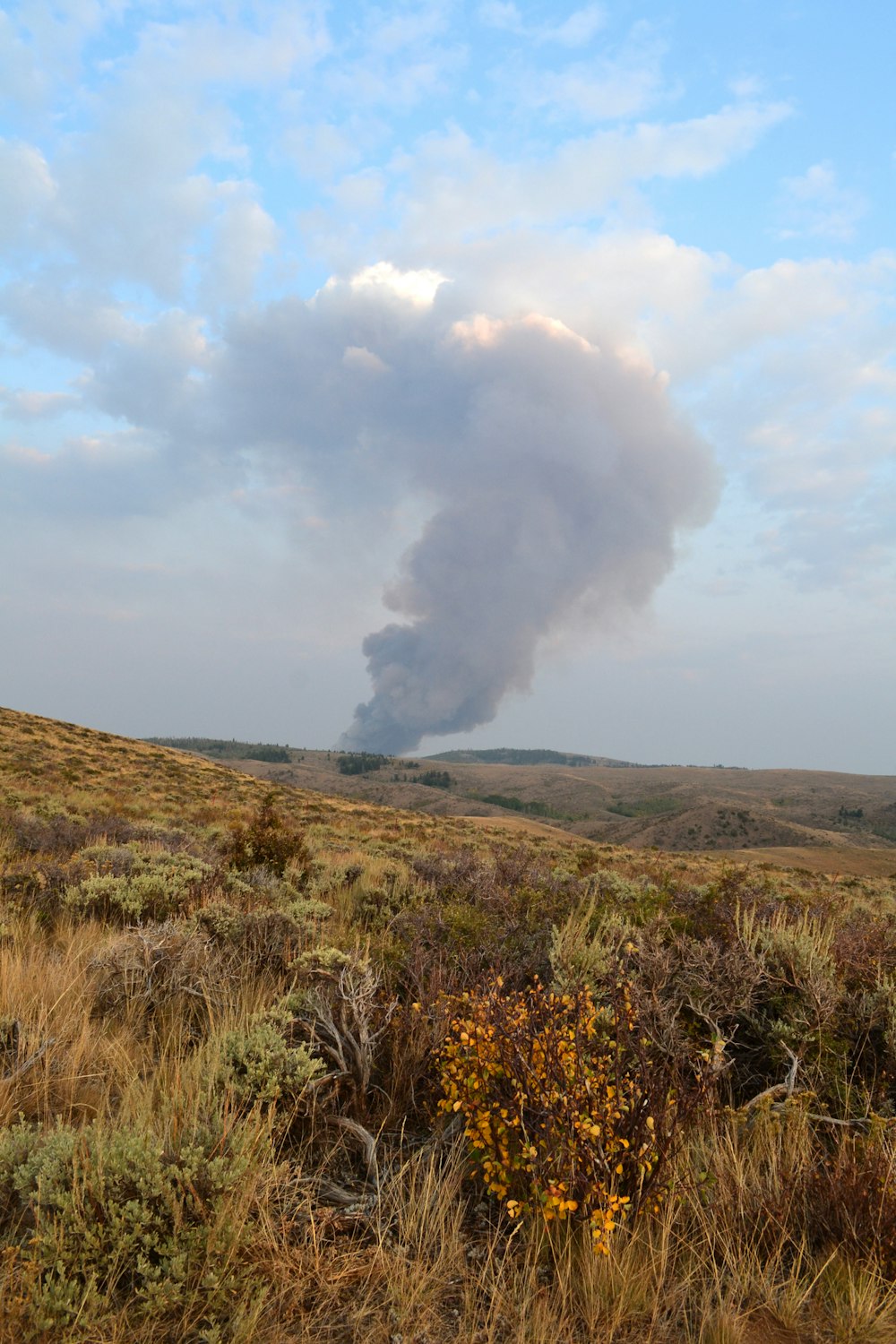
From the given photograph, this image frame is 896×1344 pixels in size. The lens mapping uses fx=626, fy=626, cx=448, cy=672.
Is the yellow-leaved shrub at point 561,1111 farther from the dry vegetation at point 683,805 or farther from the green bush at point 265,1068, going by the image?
the dry vegetation at point 683,805

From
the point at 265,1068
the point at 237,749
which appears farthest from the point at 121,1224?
the point at 237,749

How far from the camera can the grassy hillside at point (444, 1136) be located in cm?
247

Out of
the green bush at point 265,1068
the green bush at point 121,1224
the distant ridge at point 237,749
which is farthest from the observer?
the distant ridge at point 237,749

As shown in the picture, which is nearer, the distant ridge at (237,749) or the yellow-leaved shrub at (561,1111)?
the yellow-leaved shrub at (561,1111)

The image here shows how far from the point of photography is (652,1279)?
8.89ft

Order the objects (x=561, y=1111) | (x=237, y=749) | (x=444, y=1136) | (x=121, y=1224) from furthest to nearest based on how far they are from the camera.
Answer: (x=237, y=749) < (x=444, y=1136) < (x=561, y=1111) < (x=121, y=1224)

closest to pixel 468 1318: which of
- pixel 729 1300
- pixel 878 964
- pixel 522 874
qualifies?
pixel 729 1300

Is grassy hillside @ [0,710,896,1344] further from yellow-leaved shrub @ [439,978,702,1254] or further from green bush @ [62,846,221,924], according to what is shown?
green bush @ [62,846,221,924]

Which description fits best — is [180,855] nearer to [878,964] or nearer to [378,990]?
[378,990]

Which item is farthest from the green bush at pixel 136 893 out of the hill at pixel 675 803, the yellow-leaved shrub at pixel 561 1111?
the hill at pixel 675 803

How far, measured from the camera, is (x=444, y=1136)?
11.3 ft

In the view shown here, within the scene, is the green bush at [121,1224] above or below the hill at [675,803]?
above

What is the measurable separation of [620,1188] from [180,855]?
311 inches

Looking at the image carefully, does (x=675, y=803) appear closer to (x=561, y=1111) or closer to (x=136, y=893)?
(x=136, y=893)
